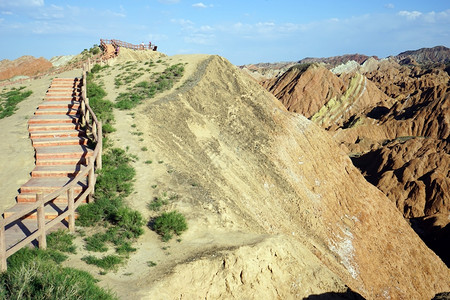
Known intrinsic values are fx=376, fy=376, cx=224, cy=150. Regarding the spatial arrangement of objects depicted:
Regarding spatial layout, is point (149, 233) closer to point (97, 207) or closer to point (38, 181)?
point (97, 207)

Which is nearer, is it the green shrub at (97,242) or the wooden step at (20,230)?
the wooden step at (20,230)

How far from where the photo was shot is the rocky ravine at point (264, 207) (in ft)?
34.7

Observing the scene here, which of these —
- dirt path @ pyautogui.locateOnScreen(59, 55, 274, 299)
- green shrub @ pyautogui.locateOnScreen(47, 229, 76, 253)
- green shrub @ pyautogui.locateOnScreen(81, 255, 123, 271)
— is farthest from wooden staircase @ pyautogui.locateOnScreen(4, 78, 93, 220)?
green shrub @ pyautogui.locateOnScreen(81, 255, 123, 271)

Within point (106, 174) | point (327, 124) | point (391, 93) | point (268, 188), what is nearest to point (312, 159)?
point (268, 188)

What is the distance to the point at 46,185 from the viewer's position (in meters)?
13.2

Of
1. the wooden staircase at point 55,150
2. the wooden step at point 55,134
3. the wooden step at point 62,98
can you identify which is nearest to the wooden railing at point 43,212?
the wooden staircase at point 55,150

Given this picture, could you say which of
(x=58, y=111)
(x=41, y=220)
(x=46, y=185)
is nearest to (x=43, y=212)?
(x=41, y=220)

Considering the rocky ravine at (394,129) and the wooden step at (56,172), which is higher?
the wooden step at (56,172)

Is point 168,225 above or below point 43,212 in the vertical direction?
below

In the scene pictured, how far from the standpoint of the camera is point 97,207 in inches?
486

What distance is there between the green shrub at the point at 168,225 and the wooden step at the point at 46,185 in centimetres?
313

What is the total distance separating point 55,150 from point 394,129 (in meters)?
68.1

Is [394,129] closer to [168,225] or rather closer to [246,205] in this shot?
[246,205]

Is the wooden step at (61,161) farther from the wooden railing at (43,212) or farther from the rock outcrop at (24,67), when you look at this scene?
the rock outcrop at (24,67)
